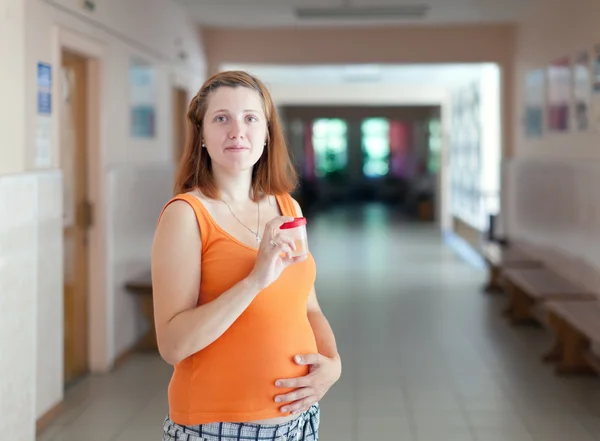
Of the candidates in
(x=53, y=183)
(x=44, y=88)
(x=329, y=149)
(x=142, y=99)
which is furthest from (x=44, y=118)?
(x=329, y=149)

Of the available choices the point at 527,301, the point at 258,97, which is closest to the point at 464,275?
the point at 527,301

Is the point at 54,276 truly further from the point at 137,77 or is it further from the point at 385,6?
the point at 385,6

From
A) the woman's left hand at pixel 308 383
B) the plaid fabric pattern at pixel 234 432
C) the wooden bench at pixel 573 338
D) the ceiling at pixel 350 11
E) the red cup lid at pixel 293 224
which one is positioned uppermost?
the ceiling at pixel 350 11

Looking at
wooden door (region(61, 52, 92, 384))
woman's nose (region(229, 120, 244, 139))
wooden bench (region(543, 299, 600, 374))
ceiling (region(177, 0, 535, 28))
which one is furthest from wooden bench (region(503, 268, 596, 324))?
woman's nose (region(229, 120, 244, 139))

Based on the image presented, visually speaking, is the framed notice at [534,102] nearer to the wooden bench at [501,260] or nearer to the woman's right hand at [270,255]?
the wooden bench at [501,260]

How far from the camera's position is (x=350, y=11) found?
8.59 m

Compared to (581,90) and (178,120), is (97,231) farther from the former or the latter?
(581,90)

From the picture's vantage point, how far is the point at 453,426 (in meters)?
4.91

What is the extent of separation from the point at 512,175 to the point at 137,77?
16.5ft

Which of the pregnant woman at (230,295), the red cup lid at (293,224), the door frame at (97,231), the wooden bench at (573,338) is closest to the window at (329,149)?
the wooden bench at (573,338)

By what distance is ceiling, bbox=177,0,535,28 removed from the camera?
334 inches

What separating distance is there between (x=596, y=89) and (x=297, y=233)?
5.44 meters

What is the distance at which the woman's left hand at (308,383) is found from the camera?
1817 mm

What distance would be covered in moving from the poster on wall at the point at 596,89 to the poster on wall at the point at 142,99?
151 inches
